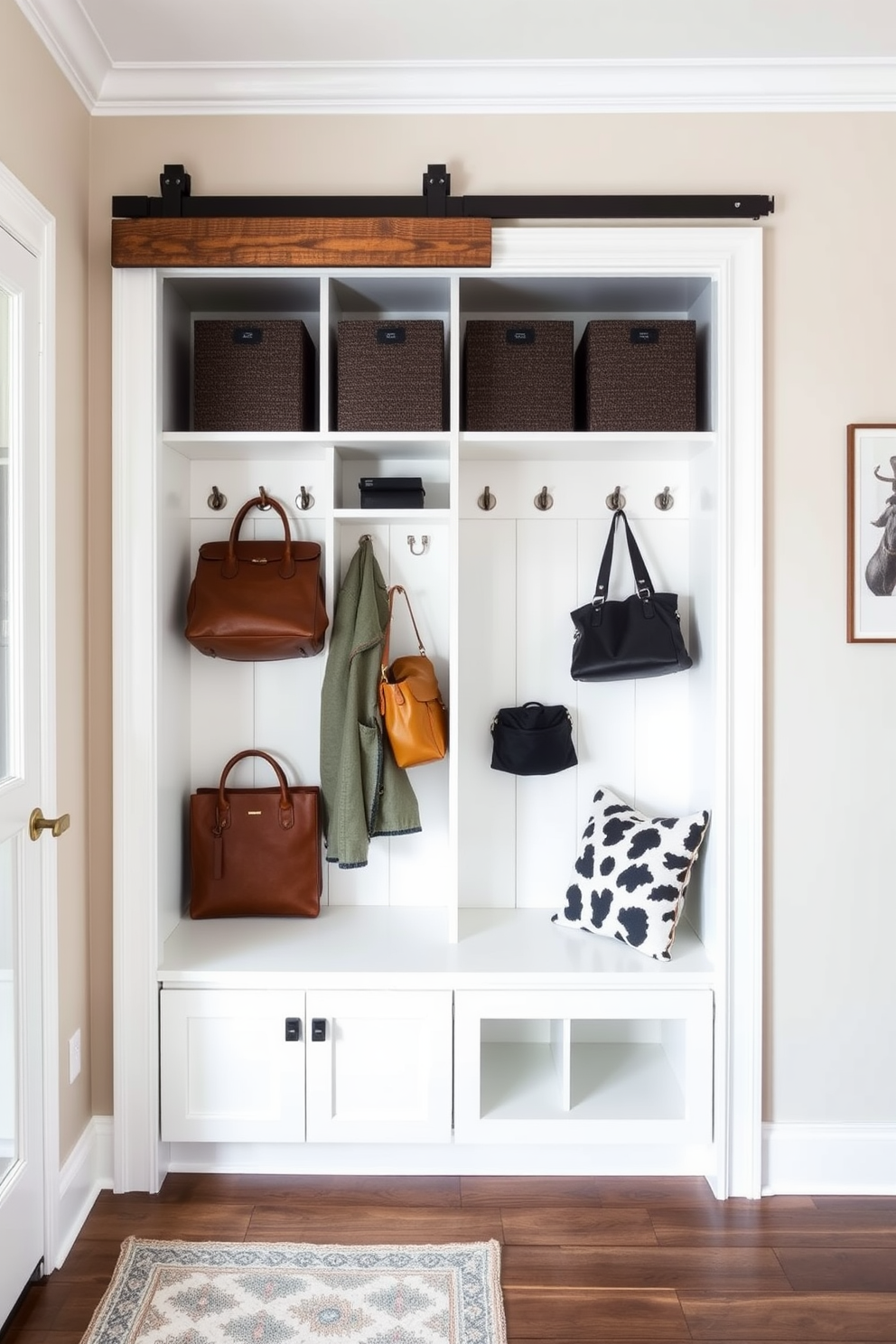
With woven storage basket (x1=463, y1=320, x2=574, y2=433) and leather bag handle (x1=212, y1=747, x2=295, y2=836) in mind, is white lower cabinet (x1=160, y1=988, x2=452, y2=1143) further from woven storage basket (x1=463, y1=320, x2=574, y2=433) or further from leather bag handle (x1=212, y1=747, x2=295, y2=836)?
woven storage basket (x1=463, y1=320, x2=574, y2=433)

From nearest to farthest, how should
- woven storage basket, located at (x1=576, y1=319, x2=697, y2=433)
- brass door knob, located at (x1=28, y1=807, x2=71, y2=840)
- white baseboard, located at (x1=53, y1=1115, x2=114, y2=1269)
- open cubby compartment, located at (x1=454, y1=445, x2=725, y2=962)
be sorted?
brass door knob, located at (x1=28, y1=807, x2=71, y2=840)
white baseboard, located at (x1=53, y1=1115, x2=114, y2=1269)
woven storage basket, located at (x1=576, y1=319, x2=697, y2=433)
open cubby compartment, located at (x1=454, y1=445, x2=725, y2=962)

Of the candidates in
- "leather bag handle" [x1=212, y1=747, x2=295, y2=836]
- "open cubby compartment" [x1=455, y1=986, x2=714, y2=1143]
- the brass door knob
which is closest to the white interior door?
the brass door knob

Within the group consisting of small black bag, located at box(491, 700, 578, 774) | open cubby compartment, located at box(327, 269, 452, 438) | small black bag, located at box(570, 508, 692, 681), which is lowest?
small black bag, located at box(491, 700, 578, 774)

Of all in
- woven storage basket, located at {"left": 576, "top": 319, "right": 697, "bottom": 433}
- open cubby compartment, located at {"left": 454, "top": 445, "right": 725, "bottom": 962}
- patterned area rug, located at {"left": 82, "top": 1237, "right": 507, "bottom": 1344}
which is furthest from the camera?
open cubby compartment, located at {"left": 454, "top": 445, "right": 725, "bottom": 962}

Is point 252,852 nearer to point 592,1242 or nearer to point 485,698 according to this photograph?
point 485,698

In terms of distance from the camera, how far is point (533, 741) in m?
A: 2.50

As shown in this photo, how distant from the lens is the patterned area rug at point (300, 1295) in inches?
71.2

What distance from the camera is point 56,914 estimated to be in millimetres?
2025

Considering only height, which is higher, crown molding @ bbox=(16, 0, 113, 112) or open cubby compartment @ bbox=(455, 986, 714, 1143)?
crown molding @ bbox=(16, 0, 113, 112)

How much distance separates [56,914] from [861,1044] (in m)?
1.95

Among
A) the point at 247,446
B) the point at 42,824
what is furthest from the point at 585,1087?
the point at 247,446

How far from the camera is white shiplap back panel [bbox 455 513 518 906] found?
260 centimetres

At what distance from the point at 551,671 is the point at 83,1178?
1729 millimetres

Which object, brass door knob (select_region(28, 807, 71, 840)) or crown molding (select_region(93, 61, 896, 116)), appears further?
crown molding (select_region(93, 61, 896, 116))
